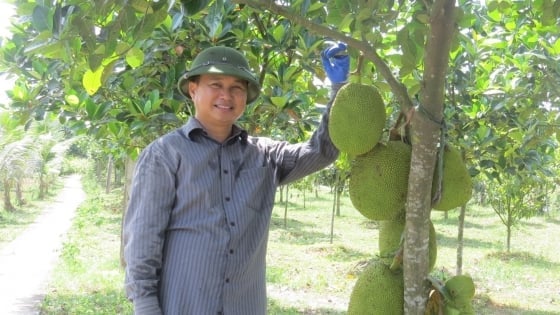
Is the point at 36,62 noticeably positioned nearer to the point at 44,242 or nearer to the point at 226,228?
the point at 226,228

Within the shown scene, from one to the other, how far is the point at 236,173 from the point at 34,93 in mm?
1273

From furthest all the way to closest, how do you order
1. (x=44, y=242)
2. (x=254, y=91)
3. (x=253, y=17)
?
1. (x=44, y=242)
2. (x=253, y=17)
3. (x=254, y=91)

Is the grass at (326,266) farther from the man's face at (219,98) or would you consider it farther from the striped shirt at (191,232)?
the man's face at (219,98)

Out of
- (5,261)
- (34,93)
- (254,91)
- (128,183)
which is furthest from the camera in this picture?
(5,261)

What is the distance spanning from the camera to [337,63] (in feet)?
5.50

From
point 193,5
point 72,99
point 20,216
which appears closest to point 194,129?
point 193,5

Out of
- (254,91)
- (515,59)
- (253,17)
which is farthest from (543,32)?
(254,91)

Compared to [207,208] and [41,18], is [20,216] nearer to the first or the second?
[207,208]

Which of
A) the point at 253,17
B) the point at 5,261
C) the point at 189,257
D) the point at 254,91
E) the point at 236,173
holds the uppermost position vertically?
the point at 253,17

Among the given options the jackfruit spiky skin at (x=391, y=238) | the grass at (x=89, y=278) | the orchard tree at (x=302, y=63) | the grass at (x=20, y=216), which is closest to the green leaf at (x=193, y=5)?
the orchard tree at (x=302, y=63)

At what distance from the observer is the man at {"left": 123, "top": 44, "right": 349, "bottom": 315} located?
1.45 metres

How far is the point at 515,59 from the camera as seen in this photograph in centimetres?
285

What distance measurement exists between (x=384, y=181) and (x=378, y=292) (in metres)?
0.28

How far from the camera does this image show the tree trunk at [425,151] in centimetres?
112
